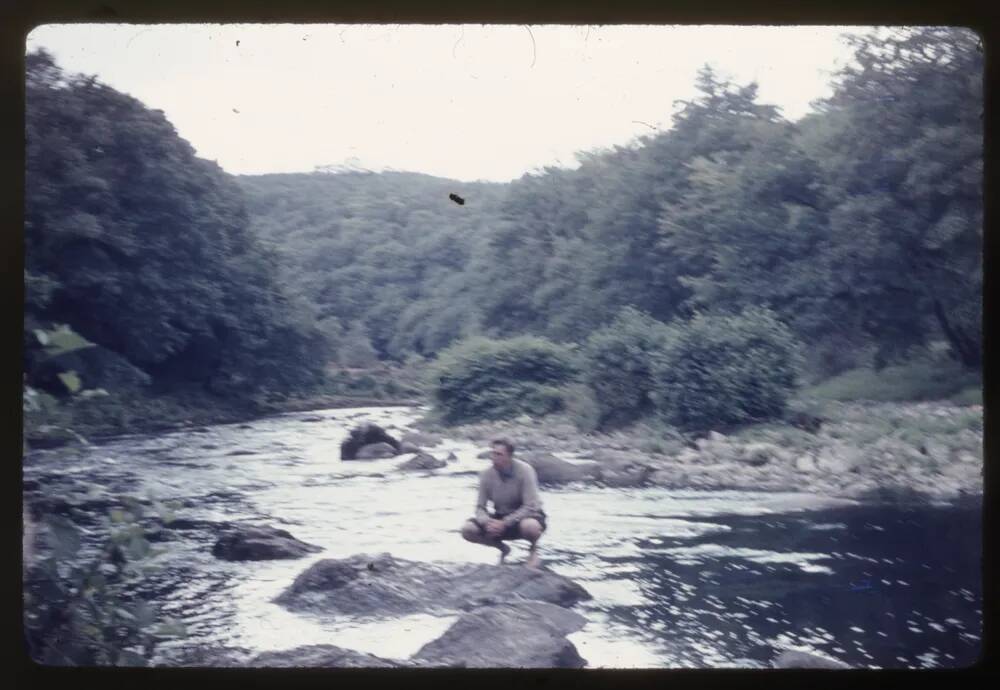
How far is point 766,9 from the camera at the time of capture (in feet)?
8.27

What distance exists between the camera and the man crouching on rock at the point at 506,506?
8.24 feet

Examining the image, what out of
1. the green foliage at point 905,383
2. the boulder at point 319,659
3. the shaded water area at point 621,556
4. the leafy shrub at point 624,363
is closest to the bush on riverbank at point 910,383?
the green foliage at point 905,383

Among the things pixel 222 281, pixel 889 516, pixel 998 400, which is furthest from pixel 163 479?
pixel 998 400

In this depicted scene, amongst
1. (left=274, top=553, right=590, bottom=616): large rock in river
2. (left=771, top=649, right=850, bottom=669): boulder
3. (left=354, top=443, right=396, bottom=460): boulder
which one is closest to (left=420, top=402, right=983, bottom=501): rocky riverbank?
(left=354, top=443, right=396, bottom=460): boulder

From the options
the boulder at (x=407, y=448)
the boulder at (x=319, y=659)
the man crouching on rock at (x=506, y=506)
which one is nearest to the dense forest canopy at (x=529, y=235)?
the boulder at (x=407, y=448)

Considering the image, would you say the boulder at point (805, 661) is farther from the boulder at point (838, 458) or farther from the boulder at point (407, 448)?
the boulder at point (407, 448)

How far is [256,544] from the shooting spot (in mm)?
2510

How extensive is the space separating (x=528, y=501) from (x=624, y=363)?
41 centimetres

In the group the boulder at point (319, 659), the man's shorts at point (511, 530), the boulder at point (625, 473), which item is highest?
the boulder at point (625, 473)

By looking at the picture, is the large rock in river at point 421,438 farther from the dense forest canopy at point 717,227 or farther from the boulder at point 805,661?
the boulder at point 805,661

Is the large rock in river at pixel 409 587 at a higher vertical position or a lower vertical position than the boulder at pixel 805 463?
lower

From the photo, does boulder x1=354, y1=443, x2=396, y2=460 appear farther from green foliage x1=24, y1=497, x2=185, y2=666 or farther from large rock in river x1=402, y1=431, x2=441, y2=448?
green foliage x1=24, y1=497, x2=185, y2=666

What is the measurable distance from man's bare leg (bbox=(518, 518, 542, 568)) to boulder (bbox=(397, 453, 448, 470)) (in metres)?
0.25

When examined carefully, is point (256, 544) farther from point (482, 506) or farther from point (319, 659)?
point (482, 506)
